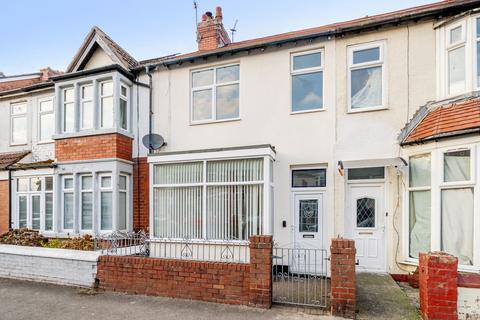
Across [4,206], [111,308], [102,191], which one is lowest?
[111,308]

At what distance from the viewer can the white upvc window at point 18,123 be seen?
39.9 ft


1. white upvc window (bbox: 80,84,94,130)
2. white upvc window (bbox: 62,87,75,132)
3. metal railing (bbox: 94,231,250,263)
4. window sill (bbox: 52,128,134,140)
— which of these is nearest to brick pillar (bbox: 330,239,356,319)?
metal railing (bbox: 94,231,250,263)

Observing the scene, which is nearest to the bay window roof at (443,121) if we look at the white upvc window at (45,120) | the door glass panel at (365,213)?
the door glass panel at (365,213)

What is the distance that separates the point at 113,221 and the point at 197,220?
2.91 meters

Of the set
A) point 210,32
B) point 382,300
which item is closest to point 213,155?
point 382,300

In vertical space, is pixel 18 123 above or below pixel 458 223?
above

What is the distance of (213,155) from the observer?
7.79m

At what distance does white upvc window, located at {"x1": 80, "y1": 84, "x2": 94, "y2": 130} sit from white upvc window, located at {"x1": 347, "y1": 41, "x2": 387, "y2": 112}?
7507 millimetres

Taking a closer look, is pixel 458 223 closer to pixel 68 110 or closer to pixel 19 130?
pixel 68 110

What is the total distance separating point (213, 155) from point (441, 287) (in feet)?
16.9

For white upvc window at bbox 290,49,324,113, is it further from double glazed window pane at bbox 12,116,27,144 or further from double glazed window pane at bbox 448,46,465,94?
double glazed window pane at bbox 12,116,27,144

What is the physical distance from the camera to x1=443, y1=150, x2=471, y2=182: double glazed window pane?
6113mm

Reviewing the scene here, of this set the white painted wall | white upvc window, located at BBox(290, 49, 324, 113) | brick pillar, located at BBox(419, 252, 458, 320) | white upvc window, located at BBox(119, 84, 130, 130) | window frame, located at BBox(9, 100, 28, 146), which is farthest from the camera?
window frame, located at BBox(9, 100, 28, 146)

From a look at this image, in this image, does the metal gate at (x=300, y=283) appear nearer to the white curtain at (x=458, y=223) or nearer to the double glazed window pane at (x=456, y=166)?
the white curtain at (x=458, y=223)
